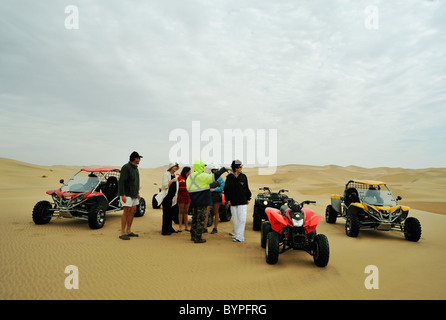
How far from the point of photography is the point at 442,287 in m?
4.43

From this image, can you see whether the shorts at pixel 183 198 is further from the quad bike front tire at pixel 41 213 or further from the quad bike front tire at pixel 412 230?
the quad bike front tire at pixel 412 230

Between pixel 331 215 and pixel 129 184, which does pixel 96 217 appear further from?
pixel 331 215

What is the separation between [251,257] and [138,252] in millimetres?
2427

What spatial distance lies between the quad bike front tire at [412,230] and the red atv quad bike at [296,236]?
4008mm

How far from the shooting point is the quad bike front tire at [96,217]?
8.02 meters

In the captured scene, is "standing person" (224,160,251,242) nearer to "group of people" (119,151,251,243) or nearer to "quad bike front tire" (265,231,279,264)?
"group of people" (119,151,251,243)

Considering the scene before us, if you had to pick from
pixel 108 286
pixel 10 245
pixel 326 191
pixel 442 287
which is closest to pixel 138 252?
pixel 108 286

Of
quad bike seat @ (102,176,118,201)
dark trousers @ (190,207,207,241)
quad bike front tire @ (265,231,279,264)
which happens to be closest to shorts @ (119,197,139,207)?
dark trousers @ (190,207,207,241)

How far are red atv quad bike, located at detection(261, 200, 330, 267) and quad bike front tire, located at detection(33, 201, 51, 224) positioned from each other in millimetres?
7077

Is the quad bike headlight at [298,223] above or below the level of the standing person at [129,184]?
below

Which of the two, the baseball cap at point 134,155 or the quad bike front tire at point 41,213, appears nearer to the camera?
the baseball cap at point 134,155

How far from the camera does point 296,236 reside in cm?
532

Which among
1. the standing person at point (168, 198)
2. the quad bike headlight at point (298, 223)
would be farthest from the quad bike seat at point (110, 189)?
the quad bike headlight at point (298, 223)
